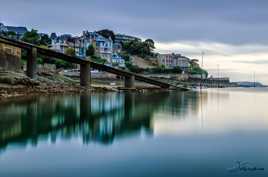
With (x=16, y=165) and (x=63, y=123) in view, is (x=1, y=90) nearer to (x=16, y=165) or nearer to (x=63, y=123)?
(x=63, y=123)

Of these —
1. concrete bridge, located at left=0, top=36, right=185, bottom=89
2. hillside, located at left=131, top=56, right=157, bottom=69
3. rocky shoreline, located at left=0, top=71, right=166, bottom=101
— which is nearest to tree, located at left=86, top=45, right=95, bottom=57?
hillside, located at left=131, top=56, right=157, bottom=69

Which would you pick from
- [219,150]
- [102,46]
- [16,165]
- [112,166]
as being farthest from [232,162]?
[102,46]

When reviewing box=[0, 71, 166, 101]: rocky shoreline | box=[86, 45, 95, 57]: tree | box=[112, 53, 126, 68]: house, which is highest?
box=[86, 45, 95, 57]: tree

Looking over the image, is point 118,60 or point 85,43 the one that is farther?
point 118,60

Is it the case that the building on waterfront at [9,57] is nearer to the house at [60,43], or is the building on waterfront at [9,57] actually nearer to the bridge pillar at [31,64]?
the bridge pillar at [31,64]

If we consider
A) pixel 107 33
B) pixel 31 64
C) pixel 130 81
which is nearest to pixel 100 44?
pixel 107 33

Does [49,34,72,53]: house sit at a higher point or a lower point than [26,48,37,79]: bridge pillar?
higher

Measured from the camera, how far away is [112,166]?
15.2 meters

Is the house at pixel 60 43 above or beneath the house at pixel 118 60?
above

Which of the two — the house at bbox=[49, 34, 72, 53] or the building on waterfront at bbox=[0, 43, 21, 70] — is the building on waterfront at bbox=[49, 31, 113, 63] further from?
the building on waterfront at bbox=[0, 43, 21, 70]

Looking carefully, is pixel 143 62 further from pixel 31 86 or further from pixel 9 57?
pixel 31 86

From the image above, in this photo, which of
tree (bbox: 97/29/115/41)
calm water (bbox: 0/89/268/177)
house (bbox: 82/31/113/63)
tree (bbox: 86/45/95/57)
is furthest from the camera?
tree (bbox: 97/29/115/41)

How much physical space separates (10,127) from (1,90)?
28643 millimetres

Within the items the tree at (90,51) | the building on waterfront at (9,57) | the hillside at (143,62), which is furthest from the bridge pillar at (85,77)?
the hillside at (143,62)
